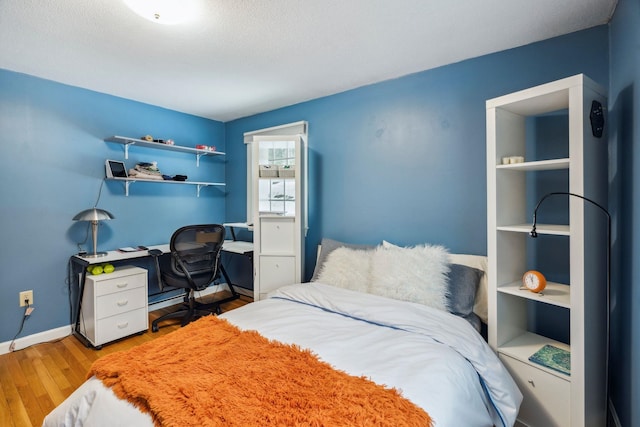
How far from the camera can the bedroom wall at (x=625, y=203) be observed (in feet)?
4.37

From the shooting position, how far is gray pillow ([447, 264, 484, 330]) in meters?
1.91

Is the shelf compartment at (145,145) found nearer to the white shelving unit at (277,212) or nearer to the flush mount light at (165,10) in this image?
the white shelving unit at (277,212)

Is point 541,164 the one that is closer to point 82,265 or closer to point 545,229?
point 545,229

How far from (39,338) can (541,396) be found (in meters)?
3.78

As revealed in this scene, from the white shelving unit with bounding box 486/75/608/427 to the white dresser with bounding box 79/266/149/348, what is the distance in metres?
2.94

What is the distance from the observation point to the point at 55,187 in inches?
108

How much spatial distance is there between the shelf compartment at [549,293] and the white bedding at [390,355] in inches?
12.5

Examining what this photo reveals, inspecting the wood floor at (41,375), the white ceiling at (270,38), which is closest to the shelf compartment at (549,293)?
the white ceiling at (270,38)

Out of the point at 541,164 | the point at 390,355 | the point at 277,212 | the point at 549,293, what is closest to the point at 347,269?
the point at 390,355

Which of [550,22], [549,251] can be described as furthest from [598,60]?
[549,251]

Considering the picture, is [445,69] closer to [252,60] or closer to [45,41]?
[252,60]

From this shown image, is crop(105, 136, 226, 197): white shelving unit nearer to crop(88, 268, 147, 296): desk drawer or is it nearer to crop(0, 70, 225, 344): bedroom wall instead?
crop(0, 70, 225, 344): bedroom wall

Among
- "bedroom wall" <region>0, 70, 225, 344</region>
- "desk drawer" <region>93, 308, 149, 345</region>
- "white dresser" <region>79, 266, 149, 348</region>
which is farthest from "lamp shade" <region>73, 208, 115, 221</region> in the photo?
"desk drawer" <region>93, 308, 149, 345</region>

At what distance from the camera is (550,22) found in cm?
178
